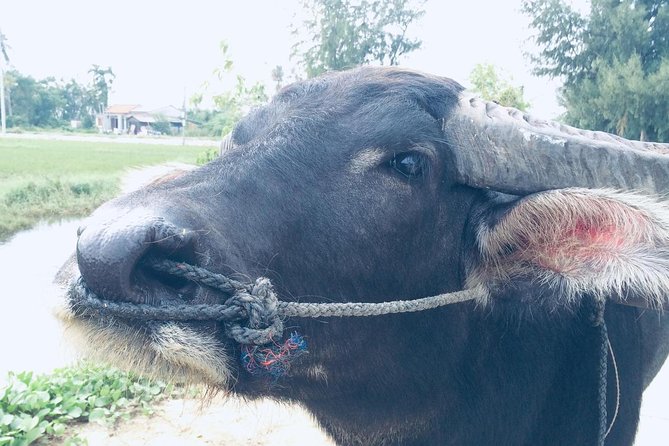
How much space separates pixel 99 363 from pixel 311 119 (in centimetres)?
106

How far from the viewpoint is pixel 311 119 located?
79.4 inches

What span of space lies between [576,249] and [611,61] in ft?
79.7

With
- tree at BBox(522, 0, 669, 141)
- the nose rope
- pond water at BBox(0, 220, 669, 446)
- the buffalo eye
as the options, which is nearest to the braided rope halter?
the nose rope

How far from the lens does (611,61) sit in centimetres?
2284

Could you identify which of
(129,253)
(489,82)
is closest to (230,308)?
(129,253)

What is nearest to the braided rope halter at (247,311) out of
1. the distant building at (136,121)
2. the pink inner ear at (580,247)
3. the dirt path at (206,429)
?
the pink inner ear at (580,247)

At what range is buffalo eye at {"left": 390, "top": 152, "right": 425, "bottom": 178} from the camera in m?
2.00

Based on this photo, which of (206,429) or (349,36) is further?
(349,36)

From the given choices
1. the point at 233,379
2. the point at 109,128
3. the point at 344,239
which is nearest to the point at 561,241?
the point at 344,239

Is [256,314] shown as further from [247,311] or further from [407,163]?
[407,163]

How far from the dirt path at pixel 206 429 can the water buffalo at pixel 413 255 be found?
196 cm

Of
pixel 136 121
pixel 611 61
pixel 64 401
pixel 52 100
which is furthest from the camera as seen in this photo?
pixel 136 121

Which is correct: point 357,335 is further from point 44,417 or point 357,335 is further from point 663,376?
point 663,376

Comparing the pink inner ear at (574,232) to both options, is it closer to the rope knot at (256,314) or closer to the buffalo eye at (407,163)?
the buffalo eye at (407,163)
